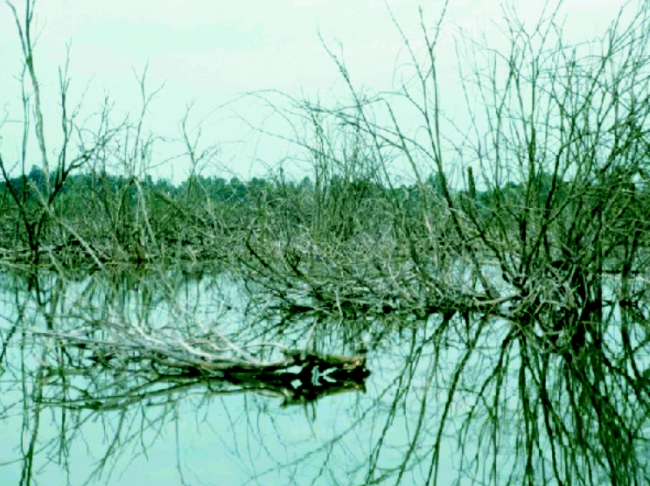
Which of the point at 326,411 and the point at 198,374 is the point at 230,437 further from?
the point at 198,374

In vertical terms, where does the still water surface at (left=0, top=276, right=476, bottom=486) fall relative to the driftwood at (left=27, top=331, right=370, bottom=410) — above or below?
below

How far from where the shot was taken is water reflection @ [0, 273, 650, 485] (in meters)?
3.45

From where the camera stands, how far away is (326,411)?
4.36 metres

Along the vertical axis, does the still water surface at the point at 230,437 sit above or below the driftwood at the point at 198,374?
below

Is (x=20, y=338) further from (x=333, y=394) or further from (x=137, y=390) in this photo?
(x=333, y=394)

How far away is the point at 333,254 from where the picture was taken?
8344 millimetres

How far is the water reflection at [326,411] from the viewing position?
136 inches

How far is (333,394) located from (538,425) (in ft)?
3.29

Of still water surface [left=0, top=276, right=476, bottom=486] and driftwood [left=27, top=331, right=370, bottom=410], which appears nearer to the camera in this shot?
still water surface [left=0, top=276, right=476, bottom=486]

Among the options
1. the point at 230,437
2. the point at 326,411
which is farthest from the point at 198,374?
the point at 230,437

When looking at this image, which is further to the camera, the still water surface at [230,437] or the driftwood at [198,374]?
the driftwood at [198,374]

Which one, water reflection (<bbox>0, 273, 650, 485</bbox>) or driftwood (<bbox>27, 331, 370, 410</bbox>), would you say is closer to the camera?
water reflection (<bbox>0, 273, 650, 485</bbox>)

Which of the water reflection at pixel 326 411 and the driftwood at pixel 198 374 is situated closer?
the water reflection at pixel 326 411

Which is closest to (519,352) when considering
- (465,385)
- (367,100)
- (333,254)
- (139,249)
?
(465,385)
